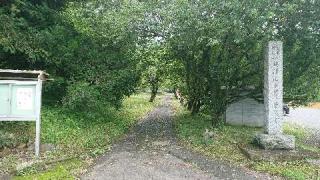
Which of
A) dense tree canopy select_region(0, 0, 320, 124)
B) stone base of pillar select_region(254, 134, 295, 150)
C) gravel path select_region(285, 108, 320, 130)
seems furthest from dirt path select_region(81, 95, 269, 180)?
gravel path select_region(285, 108, 320, 130)

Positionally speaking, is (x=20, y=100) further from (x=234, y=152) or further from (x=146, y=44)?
(x=146, y=44)

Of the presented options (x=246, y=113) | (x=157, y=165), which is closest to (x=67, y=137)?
(x=157, y=165)

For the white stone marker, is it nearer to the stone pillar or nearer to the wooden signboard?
the stone pillar

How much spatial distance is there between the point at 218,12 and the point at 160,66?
884cm

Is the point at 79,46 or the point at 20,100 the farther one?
the point at 79,46

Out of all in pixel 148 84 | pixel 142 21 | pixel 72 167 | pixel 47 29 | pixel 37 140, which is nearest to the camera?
pixel 72 167

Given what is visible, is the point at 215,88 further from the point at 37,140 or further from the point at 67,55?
the point at 37,140

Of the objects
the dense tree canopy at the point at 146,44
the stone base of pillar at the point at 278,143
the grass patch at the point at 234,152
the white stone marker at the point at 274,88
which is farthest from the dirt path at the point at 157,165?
the dense tree canopy at the point at 146,44

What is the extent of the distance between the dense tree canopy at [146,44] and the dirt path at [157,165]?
3329 millimetres

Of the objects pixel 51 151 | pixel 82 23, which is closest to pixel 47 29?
pixel 82 23

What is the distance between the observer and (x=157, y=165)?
10125mm

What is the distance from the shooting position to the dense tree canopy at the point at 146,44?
12.5 m

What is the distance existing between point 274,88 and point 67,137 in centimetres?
674

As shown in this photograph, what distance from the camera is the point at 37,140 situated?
34.9ft
